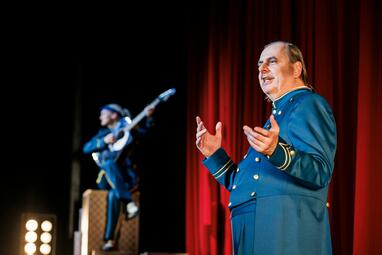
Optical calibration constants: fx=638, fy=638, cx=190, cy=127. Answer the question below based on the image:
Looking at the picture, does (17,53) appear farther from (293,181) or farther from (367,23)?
(293,181)

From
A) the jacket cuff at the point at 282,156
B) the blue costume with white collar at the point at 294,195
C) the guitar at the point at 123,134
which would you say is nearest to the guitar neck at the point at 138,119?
the guitar at the point at 123,134

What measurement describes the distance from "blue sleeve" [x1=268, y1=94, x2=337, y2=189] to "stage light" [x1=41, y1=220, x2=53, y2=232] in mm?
2265

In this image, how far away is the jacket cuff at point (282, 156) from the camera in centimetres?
215

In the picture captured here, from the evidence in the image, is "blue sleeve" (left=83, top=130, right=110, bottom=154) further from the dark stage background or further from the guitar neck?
the dark stage background

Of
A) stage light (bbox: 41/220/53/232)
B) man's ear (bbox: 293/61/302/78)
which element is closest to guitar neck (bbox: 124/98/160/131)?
stage light (bbox: 41/220/53/232)

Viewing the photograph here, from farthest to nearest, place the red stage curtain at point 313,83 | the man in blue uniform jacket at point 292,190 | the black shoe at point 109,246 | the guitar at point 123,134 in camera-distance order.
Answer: the guitar at point 123,134
the black shoe at point 109,246
the red stage curtain at point 313,83
the man in blue uniform jacket at point 292,190

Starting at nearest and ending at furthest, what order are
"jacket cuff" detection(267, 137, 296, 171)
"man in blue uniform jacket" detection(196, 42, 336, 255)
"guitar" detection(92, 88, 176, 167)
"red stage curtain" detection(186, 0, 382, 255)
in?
1. "jacket cuff" detection(267, 137, 296, 171)
2. "man in blue uniform jacket" detection(196, 42, 336, 255)
3. "red stage curtain" detection(186, 0, 382, 255)
4. "guitar" detection(92, 88, 176, 167)

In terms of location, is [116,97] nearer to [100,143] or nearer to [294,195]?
[100,143]

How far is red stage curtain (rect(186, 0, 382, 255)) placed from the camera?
324 cm


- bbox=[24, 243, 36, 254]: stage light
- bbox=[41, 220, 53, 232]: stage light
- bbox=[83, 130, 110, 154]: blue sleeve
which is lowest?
bbox=[24, 243, 36, 254]: stage light

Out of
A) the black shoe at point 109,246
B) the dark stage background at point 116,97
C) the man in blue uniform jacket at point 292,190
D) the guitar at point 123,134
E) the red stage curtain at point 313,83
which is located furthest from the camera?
the guitar at point 123,134

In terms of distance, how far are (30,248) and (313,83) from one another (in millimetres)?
Answer: 2036

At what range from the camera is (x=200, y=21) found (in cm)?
531

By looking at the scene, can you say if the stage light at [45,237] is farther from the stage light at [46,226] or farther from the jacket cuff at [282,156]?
the jacket cuff at [282,156]
